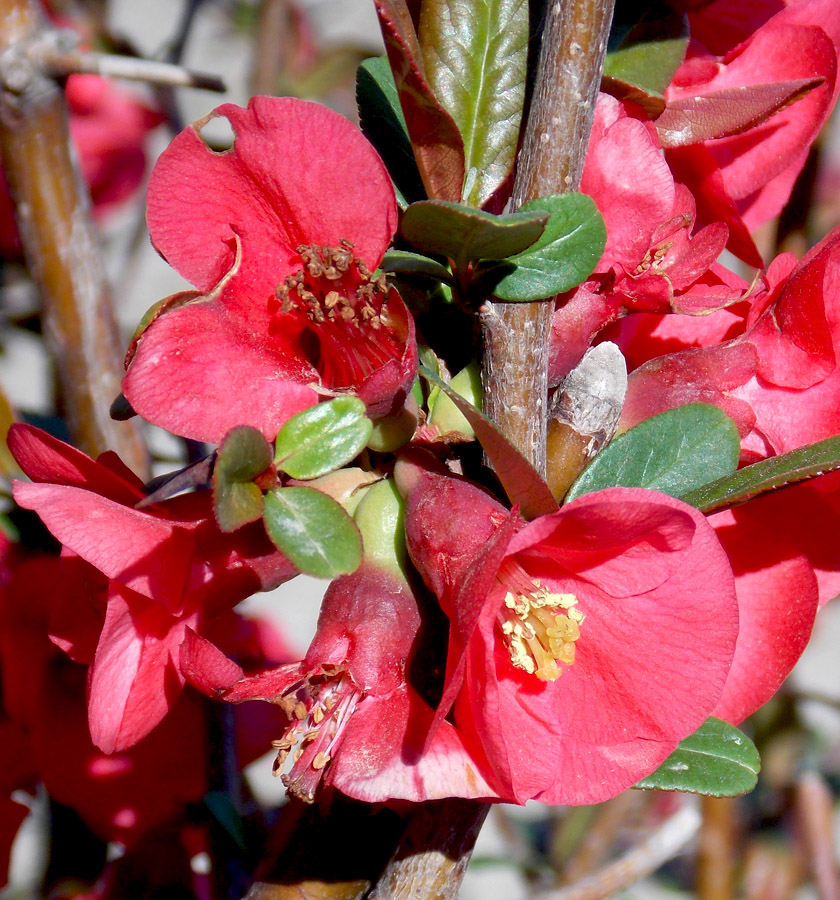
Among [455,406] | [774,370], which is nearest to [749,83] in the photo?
[774,370]

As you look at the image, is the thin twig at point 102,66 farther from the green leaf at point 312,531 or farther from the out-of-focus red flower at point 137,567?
the green leaf at point 312,531

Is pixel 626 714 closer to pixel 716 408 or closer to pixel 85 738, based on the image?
pixel 716 408

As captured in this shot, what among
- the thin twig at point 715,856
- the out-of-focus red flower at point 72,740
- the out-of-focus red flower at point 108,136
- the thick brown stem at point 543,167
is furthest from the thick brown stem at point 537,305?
the out-of-focus red flower at point 108,136

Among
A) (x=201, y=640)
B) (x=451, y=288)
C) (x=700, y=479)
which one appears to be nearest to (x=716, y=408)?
(x=700, y=479)

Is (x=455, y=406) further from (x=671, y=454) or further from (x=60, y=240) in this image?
(x=60, y=240)

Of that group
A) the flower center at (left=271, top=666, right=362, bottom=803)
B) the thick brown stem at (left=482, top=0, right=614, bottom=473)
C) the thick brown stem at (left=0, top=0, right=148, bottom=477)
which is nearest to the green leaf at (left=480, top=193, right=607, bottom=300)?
the thick brown stem at (left=482, top=0, right=614, bottom=473)

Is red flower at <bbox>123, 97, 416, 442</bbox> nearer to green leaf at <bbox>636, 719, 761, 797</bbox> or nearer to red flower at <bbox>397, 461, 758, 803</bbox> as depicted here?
red flower at <bbox>397, 461, 758, 803</bbox>
